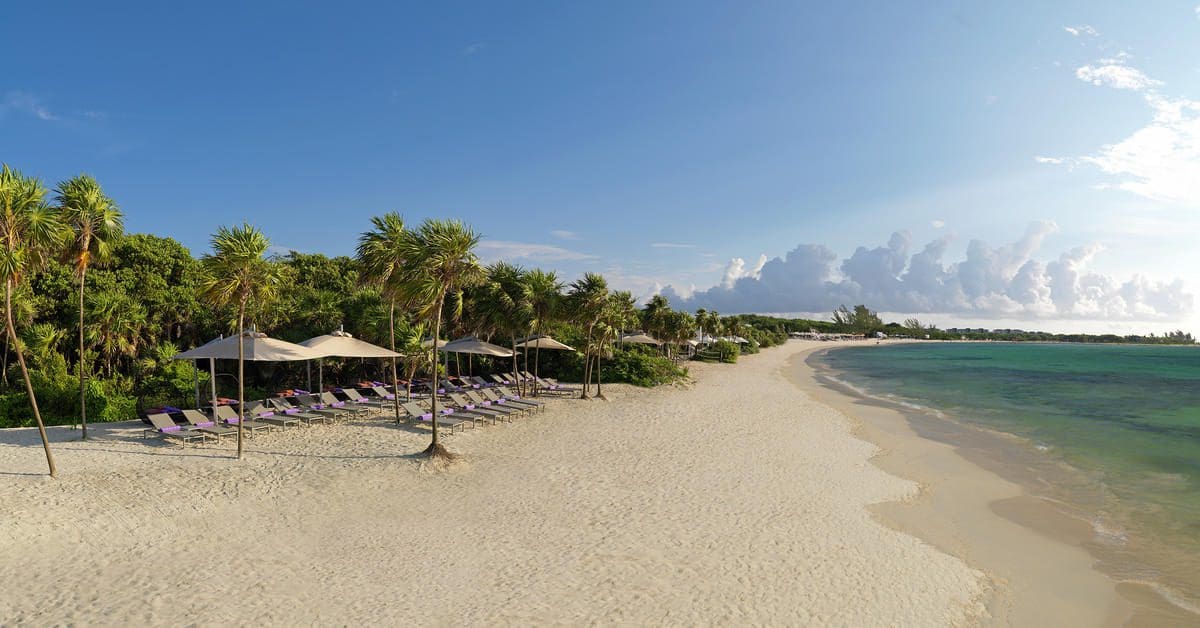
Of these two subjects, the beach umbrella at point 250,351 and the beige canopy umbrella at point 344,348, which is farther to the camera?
the beige canopy umbrella at point 344,348

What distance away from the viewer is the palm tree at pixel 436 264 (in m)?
11.4

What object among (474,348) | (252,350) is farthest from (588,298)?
(252,350)

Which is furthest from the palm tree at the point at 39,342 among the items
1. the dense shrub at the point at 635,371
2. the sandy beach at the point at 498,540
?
the dense shrub at the point at 635,371

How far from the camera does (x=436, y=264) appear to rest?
11.4 m

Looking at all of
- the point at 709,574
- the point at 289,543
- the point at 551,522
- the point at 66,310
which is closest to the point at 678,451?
the point at 551,522

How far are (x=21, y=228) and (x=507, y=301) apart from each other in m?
13.6

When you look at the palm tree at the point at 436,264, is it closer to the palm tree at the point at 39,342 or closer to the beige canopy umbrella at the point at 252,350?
the beige canopy umbrella at the point at 252,350

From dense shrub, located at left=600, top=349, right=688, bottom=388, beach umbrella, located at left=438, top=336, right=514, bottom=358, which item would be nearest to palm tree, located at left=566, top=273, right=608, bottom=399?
beach umbrella, located at left=438, top=336, right=514, bottom=358

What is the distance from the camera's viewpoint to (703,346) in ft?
181

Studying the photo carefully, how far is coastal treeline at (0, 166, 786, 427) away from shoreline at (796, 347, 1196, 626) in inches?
411

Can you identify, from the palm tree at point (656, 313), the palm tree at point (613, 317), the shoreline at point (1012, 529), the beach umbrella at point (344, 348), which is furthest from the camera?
the palm tree at point (656, 313)

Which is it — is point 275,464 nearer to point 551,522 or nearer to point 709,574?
point 551,522

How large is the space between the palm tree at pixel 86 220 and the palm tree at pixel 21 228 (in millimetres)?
1736

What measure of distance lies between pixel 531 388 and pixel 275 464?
1292 centimetres
